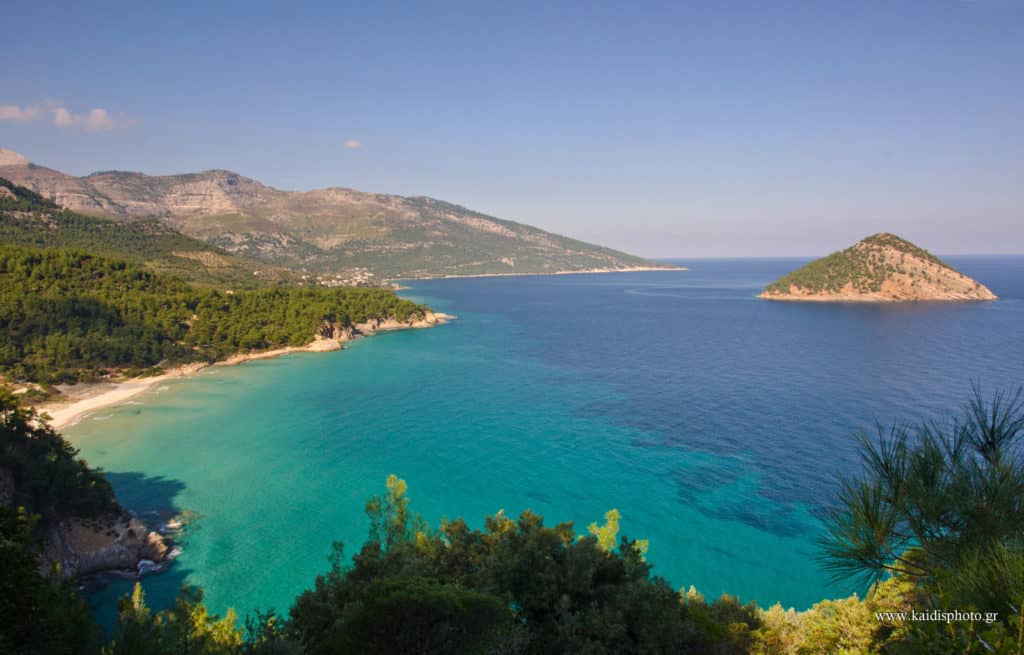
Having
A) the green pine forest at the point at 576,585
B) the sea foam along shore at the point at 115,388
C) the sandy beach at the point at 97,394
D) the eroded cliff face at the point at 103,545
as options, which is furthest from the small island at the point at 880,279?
the eroded cliff face at the point at 103,545

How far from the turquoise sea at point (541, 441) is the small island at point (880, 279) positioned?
54149 millimetres

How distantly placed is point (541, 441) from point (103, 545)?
2777 cm

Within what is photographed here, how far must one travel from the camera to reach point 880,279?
132 metres

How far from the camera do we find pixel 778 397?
50000mm

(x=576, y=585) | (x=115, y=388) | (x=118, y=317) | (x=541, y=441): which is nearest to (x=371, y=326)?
(x=118, y=317)

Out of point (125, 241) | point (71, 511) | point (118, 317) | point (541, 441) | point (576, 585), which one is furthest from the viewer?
point (125, 241)

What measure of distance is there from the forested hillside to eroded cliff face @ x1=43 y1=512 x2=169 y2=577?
3940cm

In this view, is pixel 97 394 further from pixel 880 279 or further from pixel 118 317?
pixel 880 279

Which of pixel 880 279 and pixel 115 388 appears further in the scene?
pixel 880 279

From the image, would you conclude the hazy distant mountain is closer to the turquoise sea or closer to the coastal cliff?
the turquoise sea

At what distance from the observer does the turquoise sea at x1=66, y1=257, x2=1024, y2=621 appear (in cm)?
2591

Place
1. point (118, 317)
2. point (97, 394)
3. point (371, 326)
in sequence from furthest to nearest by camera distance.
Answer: point (371, 326)
point (118, 317)
point (97, 394)

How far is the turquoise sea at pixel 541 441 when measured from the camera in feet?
85.0

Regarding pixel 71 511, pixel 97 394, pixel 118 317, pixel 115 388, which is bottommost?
pixel 97 394
